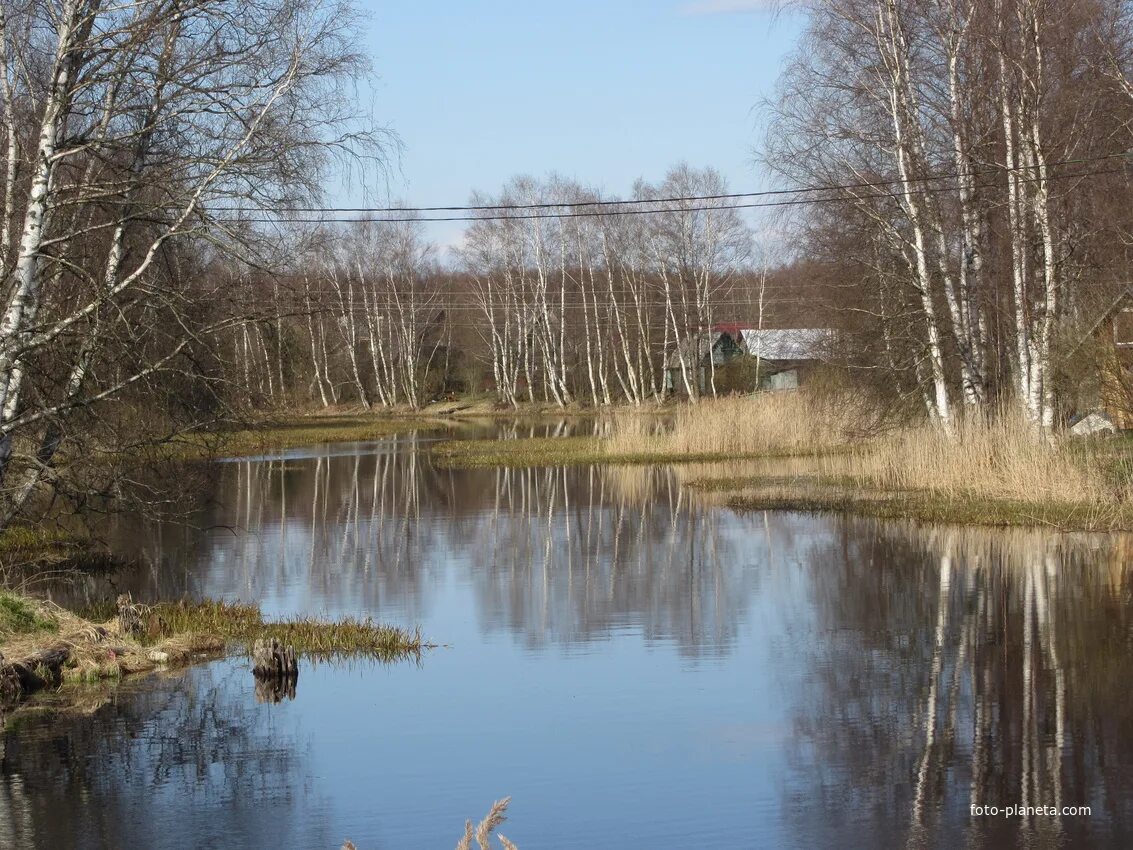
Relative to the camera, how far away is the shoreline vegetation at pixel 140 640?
11453 mm

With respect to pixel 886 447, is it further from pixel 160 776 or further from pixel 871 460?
pixel 160 776

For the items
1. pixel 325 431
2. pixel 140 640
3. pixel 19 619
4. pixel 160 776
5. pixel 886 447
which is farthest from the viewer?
pixel 325 431

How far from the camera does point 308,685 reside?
11.6 meters

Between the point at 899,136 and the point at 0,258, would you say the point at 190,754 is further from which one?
the point at 899,136

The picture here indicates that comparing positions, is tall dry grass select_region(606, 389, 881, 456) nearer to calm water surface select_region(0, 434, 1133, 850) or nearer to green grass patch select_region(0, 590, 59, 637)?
calm water surface select_region(0, 434, 1133, 850)

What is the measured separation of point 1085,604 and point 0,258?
11260 mm

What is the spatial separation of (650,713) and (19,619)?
19.1 feet

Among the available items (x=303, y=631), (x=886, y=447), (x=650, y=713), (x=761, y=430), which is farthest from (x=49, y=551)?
(x=761, y=430)

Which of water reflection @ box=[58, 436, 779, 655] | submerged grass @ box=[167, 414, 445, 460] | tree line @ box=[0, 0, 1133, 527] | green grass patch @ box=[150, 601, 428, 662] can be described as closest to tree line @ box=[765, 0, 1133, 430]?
tree line @ box=[0, 0, 1133, 527]

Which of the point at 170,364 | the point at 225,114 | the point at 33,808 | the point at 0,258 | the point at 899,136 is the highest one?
the point at 899,136

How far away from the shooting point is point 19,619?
12023 mm

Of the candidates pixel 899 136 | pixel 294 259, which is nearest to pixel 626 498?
pixel 899 136

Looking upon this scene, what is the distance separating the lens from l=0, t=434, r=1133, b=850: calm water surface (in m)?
7.61

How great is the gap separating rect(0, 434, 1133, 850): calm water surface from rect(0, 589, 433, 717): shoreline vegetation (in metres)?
0.47
